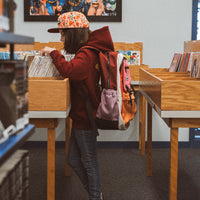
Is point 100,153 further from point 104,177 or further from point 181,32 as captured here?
point 181,32

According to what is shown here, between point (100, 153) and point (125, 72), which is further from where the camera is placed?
point (100, 153)

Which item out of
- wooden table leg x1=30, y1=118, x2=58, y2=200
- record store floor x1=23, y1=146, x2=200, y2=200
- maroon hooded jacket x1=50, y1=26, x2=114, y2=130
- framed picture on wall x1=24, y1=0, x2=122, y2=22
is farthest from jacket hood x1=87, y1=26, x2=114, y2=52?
framed picture on wall x1=24, y1=0, x2=122, y2=22

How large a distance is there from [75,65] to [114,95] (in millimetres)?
287

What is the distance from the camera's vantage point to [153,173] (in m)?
2.98

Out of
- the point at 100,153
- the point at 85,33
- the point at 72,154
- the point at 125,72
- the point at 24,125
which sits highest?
the point at 85,33

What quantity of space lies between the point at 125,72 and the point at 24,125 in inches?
35.3

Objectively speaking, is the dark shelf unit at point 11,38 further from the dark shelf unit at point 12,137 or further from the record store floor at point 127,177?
the record store floor at point 127,177

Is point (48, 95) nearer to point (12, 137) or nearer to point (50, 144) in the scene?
point (50, 144)

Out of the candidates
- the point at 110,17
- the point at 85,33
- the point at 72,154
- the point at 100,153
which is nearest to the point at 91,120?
the point at 72,154

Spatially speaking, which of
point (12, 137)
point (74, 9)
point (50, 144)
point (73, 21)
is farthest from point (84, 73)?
point (74, 9)

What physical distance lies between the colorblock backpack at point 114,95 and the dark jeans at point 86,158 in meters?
0.13

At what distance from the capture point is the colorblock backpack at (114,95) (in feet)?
6.21

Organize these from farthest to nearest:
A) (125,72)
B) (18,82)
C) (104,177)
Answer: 1. (104,177)
2. (125,72)
3. (18,82)

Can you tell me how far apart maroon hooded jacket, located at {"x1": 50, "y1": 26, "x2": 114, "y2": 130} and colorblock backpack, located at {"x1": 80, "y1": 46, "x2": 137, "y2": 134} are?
57mm
